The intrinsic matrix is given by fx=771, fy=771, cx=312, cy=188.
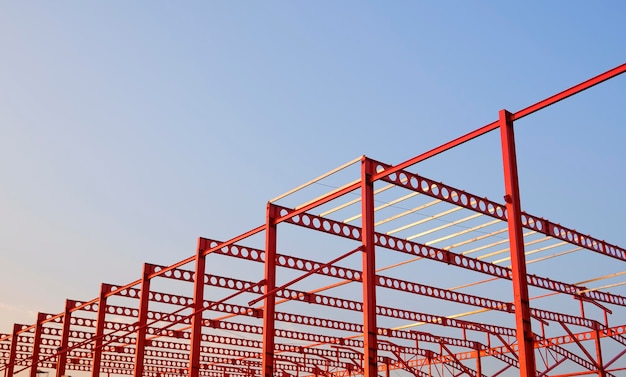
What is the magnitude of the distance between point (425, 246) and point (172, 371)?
3930 centimetres

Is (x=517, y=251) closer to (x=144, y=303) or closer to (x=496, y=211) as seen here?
(x=496, y=211)

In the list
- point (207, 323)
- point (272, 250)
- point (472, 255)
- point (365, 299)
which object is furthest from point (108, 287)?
point (365, 299)

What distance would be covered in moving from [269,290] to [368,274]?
19.3 ft

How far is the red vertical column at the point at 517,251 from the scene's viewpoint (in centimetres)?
1923

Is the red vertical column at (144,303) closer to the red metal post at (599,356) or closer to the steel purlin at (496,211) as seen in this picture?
the steel purlin at (496,211)

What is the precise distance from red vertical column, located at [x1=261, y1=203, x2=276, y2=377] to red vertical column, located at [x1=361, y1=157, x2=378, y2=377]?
483 centimetres

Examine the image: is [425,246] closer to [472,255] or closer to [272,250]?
[472,255]

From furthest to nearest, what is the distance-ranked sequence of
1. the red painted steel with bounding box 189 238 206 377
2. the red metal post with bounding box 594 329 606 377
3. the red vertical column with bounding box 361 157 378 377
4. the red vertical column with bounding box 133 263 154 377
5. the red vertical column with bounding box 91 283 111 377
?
1. the red metal post with bounding box 594 329 606 377
2. the red vertical column with bounding box 91 283 111 377
3. the red vertical column with bounding box 133 263 154 377
4. the red painted steel with bounding box 189 238 206 377
5. the red vertical column with bounding box 361 157 378 377

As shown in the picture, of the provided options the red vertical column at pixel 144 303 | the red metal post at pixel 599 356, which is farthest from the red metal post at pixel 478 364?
the red vertical column at pixel 144 303

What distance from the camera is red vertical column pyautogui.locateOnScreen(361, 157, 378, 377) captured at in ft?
76.3

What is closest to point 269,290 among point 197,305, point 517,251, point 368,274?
point 197,305

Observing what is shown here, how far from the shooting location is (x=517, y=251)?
20.3m

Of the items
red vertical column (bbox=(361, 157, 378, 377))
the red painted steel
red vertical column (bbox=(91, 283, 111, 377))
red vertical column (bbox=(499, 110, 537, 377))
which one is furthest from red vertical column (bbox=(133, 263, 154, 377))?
red vertical column (bbox=(499, 110, 537, 377))

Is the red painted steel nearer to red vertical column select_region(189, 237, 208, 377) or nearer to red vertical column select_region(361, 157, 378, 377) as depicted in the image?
red vertical column select_region(189, 237, 208, 377)
